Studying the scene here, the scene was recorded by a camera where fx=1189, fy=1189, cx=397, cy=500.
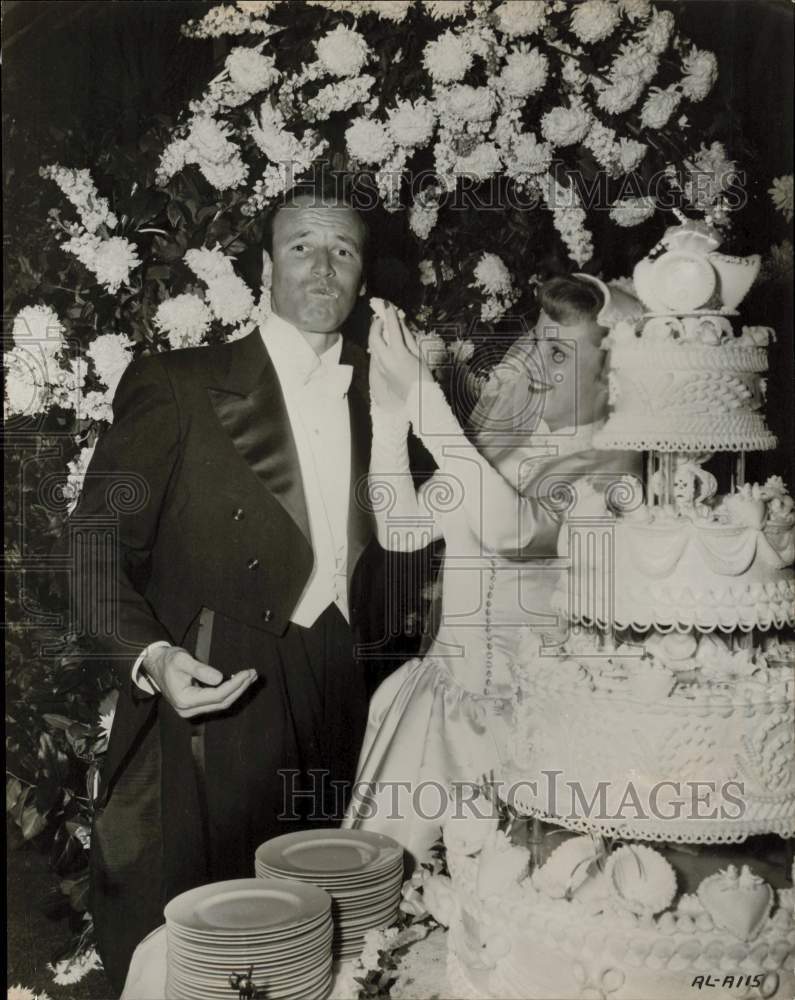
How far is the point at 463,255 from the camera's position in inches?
102

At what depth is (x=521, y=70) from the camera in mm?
2590

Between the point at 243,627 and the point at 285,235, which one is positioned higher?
the point at 285,235

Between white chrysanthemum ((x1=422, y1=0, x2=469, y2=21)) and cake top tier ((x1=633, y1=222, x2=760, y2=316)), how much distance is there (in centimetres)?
68

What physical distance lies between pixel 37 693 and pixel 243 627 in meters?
0.48

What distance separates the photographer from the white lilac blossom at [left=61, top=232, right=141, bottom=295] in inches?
101

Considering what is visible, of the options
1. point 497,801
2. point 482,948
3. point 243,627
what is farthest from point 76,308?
point 482,948

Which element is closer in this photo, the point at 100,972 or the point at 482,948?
the point at 482,948

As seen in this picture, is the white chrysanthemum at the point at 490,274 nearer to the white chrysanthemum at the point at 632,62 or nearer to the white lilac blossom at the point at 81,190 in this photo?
the white chrysanthemum at the point at 632,62

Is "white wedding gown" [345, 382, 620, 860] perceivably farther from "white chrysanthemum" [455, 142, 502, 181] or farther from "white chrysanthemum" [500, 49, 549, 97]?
"white chrysanthemum" [500, 49, 549, 97]

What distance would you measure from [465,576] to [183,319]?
2.72 ft

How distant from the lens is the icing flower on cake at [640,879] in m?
2.30

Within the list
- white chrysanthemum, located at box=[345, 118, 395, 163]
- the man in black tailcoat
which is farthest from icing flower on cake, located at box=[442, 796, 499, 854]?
white chrysanthemum, located at box=[345, 118, 395, 163]

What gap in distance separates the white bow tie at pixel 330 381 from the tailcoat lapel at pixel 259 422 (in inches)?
3.1

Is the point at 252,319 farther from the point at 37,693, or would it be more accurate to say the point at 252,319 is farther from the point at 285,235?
the point at 37,693
